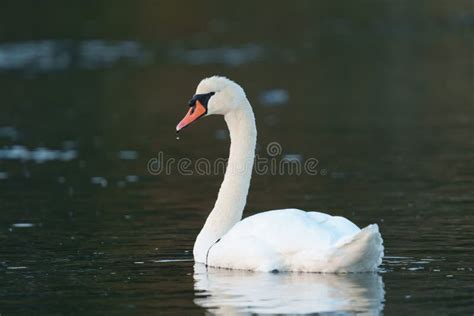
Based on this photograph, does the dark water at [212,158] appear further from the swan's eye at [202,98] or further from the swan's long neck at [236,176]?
the swan's eye at [202,98]

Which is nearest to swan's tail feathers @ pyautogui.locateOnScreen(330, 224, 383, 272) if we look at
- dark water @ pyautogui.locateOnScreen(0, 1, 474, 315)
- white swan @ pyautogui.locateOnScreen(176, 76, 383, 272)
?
white swan @ pyautogui.locateOnScreen(176, 76, 383, 272)

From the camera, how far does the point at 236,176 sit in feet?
44.1

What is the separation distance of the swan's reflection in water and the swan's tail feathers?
0.30 ft

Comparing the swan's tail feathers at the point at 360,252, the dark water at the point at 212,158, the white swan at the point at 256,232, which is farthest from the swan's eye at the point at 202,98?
the swan's tail feathers at the point at 360,252

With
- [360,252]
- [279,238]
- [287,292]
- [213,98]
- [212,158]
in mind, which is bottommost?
[287,292]

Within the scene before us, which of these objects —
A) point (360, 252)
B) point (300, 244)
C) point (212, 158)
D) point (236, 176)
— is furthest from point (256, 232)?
point (212, 158)

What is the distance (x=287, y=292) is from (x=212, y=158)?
1122 centimetres

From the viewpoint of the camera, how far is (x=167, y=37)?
2404 inches

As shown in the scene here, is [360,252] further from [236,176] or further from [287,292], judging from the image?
[236,176]

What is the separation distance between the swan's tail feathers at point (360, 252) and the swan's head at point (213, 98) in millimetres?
2431

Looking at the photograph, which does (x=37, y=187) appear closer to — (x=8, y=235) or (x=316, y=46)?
(x=8, y=235)

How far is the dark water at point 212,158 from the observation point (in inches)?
447

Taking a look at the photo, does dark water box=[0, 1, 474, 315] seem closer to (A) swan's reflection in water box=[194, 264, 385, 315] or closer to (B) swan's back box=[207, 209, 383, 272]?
(A) swan's reflection in water box=[194, 264, 385, 315]

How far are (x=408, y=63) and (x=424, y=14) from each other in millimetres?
20444
